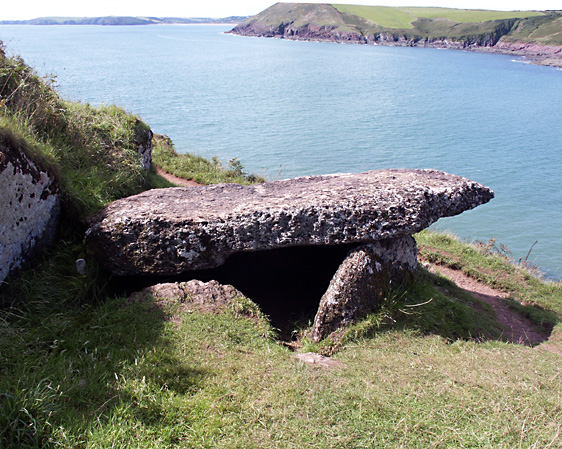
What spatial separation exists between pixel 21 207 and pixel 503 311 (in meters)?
10.2

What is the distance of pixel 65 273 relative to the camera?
7.15 m

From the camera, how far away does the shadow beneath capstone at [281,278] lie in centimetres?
786

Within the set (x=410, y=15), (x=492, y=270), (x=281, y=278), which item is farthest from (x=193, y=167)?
(x=410, y=15)

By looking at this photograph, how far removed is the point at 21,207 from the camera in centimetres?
682

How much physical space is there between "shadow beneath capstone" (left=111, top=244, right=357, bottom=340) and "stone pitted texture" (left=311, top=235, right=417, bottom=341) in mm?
716

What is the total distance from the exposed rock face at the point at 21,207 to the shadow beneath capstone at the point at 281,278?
1.51 metres

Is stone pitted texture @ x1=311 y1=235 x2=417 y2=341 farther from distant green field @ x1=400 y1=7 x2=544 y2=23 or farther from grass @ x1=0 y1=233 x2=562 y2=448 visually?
distant green field @ x1=400 y1=7 x2=544 y2=23

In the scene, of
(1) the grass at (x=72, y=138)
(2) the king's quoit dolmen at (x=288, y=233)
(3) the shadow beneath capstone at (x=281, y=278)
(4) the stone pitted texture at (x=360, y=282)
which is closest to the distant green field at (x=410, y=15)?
(1) the grass at (x=72, y=138)

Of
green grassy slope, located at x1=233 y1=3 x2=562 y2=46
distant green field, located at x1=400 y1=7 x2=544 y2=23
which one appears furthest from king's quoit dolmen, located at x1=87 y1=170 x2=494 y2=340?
distant green field, located at x1=400 y1=7 x2=544 y2=23

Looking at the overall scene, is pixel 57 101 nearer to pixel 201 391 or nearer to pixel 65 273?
pixel 65 273

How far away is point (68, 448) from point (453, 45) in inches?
6111

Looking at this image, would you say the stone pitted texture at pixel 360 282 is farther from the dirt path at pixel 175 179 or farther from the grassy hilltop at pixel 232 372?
the dirt path at pixel 175 179

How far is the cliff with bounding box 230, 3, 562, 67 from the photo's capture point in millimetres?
120688

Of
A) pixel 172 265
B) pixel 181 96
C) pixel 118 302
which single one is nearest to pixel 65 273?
pixel 118 302
